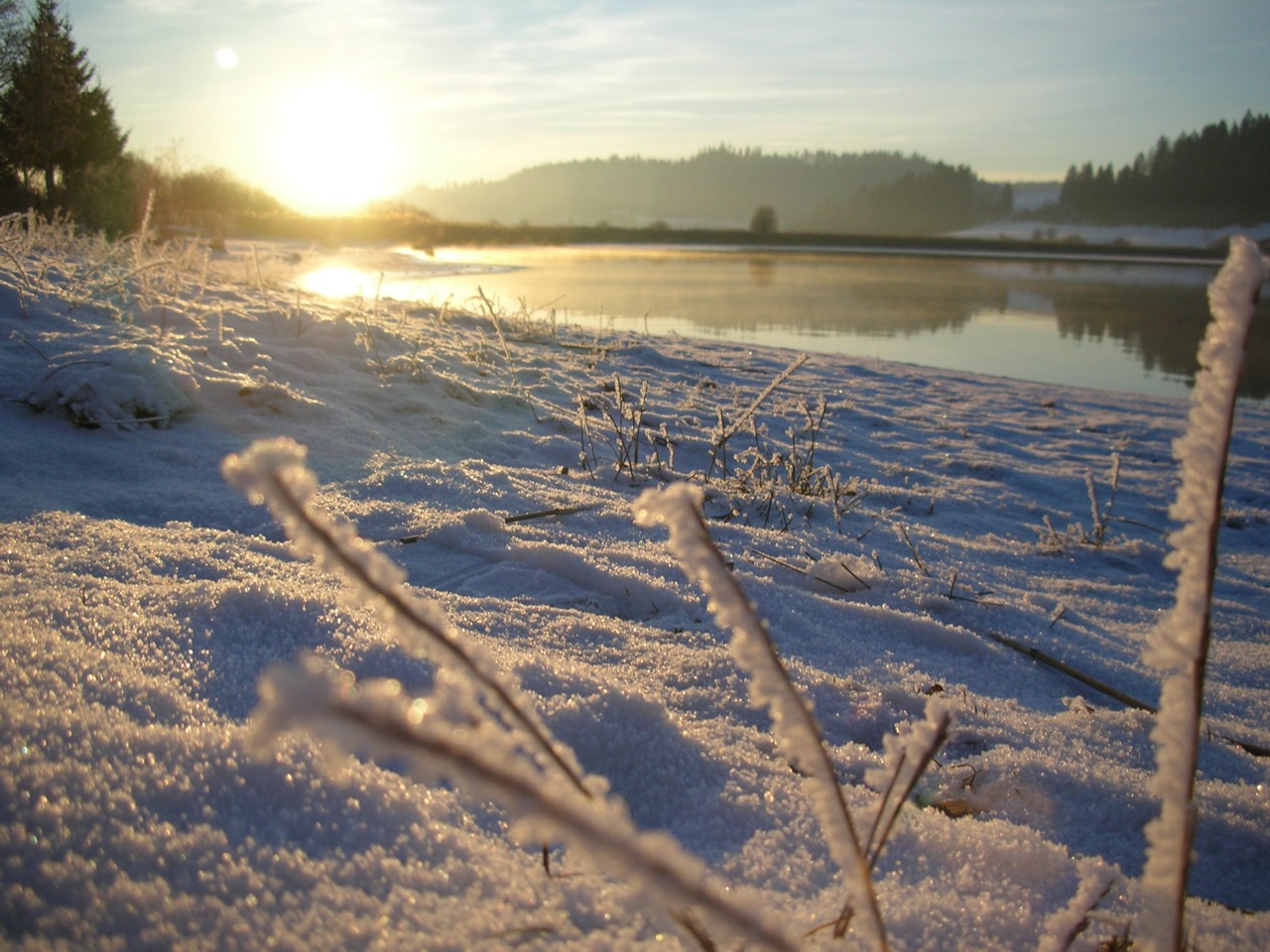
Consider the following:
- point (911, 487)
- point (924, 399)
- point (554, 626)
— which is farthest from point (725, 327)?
point (554, 626)

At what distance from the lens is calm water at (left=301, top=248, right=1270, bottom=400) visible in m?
10.4

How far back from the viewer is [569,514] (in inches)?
103

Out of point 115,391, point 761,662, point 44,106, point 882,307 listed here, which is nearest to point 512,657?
point 761,662

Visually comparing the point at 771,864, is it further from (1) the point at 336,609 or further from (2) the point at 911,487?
(2) the point at 911,487

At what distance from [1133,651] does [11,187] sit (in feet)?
84.7

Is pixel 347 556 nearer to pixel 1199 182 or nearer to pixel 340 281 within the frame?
pixel 340 281

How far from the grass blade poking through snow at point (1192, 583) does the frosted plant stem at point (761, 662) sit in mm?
175

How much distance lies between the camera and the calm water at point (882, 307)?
10.4 m

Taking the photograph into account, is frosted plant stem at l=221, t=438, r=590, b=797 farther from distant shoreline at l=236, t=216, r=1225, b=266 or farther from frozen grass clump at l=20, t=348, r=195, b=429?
distant shoreline at l=236, t=216, r=1225, b=266

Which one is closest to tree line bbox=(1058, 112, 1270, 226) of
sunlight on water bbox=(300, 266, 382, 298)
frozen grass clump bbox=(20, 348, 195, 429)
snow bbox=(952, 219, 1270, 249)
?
snow bbox=(952, 219, 1270, 249)

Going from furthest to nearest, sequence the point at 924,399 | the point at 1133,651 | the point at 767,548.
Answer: the point at 924,399 < the point at 767,548 < the point at 1133,651

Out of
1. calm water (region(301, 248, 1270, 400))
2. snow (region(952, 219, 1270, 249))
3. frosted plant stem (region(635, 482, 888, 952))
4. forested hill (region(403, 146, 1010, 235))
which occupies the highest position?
forested hill (region(403, 146, 1010, 235))

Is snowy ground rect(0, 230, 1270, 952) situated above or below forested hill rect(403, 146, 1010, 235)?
below

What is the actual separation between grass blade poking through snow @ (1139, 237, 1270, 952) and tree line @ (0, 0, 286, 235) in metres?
19.0
